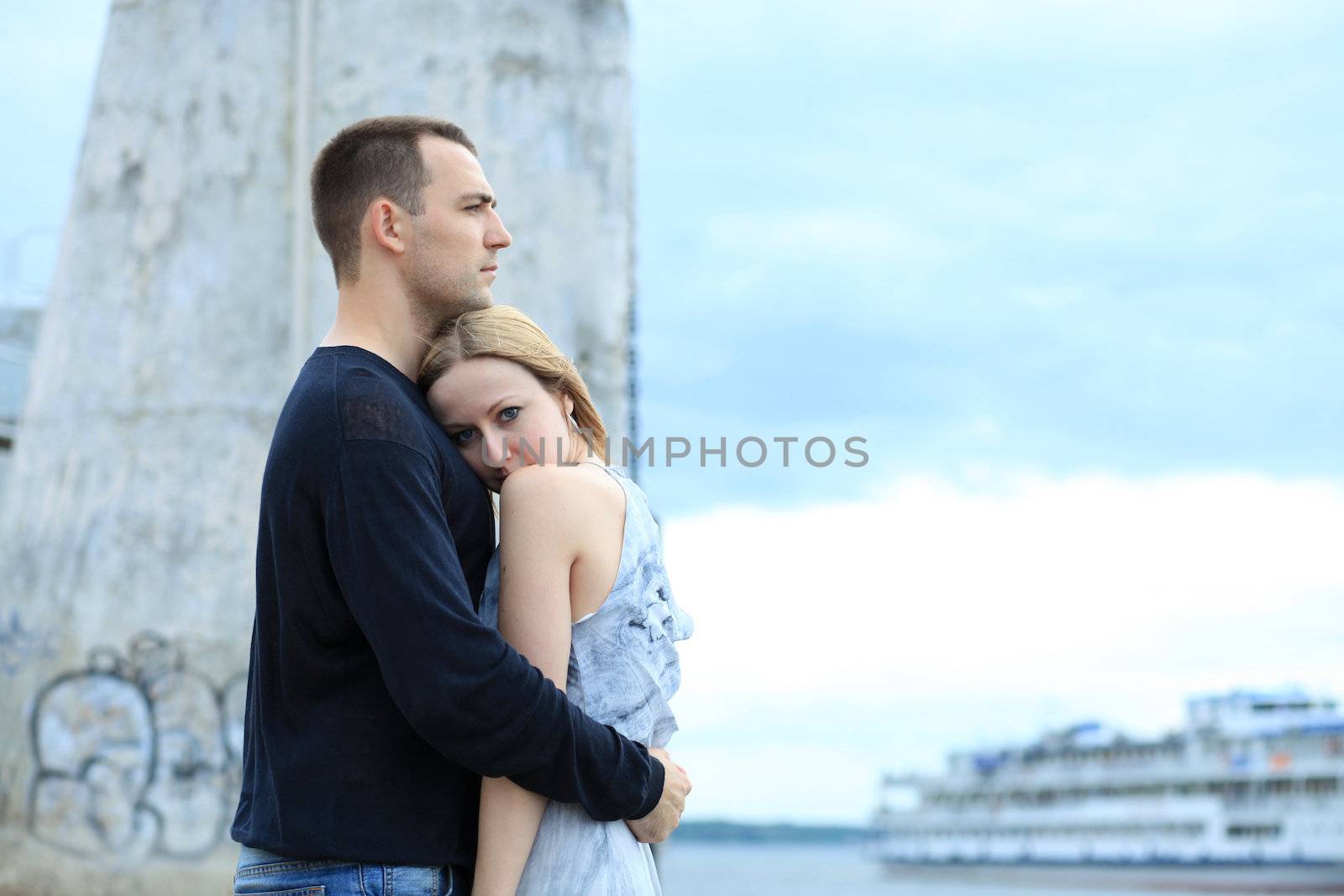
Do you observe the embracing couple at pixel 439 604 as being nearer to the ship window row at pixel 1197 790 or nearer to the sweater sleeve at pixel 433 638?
the sweater sleeve at pixel 433 638

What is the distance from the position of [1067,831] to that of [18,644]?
6086cm

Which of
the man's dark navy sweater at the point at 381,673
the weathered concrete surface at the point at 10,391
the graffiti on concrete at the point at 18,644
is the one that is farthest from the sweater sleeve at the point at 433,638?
the weathered concrete surface at the point at 10,391

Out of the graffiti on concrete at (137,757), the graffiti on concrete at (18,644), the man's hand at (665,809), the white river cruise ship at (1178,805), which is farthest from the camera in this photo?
the white river cruise ship at (1178,805)

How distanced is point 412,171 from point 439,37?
7135mm

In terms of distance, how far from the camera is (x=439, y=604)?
205 cm

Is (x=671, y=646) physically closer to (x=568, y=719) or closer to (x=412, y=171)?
(x=568, y=719)

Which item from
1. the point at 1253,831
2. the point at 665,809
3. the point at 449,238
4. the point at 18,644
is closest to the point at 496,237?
the point at 449,238

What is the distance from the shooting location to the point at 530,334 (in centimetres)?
243

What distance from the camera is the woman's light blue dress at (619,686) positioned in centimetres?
224

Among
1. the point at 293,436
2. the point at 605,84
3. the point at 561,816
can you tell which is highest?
the point at 605,84

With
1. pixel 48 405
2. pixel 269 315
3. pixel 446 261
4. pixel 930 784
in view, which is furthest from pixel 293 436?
pixel 930 784

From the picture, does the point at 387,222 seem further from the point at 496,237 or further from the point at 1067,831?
the point at 1067,831

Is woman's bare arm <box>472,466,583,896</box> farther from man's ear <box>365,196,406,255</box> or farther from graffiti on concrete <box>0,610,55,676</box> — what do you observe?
graffiti on concrete <box>0,610,55,676</box>

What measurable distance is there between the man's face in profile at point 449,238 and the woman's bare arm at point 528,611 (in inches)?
15.1
